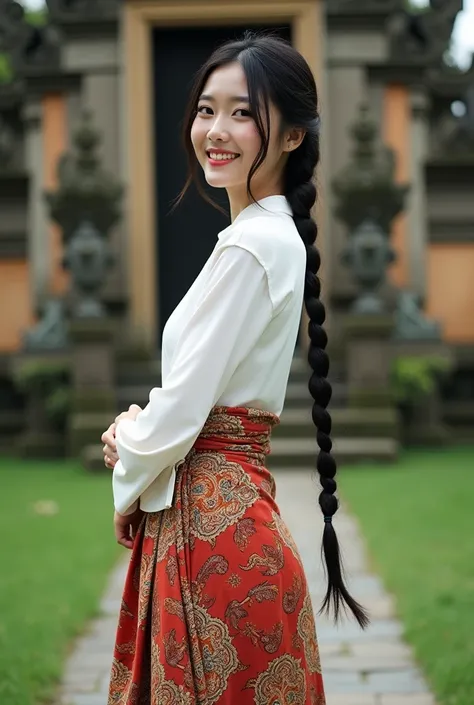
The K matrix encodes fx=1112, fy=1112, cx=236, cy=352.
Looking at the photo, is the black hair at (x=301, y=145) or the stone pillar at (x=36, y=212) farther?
the stone pillar at (x=36, y=212)

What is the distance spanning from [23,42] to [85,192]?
2.41 metres

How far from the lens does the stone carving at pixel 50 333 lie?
35.8 ft

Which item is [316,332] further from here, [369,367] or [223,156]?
[369,367]

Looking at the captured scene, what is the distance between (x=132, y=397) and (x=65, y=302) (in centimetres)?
146

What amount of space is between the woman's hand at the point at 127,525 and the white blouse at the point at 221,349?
0.14ft

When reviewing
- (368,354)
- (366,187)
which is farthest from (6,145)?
(368,354)

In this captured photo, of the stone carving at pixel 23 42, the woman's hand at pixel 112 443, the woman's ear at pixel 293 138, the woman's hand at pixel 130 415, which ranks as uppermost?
the stone carving at pixel 23 42

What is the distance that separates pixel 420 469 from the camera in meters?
9.31

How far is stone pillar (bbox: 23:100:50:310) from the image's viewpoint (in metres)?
11.8

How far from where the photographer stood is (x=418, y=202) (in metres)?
11.9

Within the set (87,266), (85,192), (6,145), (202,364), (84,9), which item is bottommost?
(202,364)

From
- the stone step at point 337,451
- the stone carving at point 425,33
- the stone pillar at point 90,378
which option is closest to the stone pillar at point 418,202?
the stone carving at point 425,33

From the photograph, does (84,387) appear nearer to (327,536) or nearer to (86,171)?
(86,171)

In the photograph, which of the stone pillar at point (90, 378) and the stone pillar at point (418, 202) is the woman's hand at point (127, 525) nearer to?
the stone pillar at point (90, 378)
